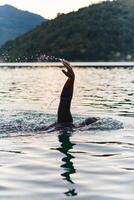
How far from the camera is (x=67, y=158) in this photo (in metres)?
13.4

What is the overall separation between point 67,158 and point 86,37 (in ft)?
527

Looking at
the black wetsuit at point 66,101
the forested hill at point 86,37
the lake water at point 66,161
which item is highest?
the forested hill at point 86,37

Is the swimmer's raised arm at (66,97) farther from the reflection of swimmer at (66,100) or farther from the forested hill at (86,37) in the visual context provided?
the forested hill at (86,37)

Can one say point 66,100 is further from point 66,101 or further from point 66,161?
point 66,161

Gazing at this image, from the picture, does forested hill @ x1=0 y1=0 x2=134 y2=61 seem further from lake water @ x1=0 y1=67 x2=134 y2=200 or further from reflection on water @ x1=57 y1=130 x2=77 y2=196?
reflection on water @ x1=57 y1=130 x2=77 y2=196

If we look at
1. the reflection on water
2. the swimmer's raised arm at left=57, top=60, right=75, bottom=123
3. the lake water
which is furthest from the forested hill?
the reflection on water

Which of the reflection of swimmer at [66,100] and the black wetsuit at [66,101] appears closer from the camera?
A: the reflection of swimmer at [66,100]

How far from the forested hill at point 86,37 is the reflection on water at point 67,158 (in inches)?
5700

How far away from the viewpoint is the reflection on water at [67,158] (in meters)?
11.1

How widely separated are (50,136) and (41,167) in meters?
4.33

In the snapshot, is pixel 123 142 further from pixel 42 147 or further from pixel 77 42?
pixel 77 42

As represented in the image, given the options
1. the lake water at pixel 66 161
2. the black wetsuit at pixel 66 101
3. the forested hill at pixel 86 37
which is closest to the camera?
the lake water at pixel 66 161

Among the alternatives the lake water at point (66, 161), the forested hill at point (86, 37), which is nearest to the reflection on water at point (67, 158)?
the lake water at point (66, 161)

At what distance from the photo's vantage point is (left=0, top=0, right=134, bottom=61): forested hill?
164375 mm
